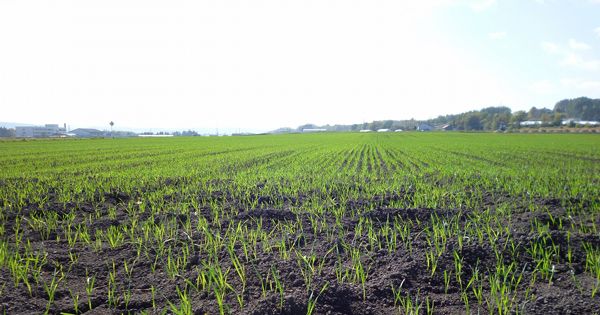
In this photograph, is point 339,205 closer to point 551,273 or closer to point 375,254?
point 375,254

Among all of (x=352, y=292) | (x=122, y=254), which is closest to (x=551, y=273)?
(x=352, y=292)

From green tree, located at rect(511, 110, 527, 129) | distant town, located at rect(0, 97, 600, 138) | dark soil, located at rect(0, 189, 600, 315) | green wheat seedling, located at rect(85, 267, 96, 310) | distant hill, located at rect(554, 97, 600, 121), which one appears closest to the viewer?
dark soil, located at rect(0, 189, 600, 315)

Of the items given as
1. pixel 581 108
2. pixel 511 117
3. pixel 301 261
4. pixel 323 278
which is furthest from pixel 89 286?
pixel 581 108

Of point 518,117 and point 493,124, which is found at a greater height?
point 518,117

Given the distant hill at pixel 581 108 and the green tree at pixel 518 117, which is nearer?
the green tree at pixel 518 117

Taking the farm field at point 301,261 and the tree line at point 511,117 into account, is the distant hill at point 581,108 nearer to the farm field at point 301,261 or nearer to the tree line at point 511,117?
the tree line at point 511,117

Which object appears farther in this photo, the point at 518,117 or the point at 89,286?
the point at 518,117

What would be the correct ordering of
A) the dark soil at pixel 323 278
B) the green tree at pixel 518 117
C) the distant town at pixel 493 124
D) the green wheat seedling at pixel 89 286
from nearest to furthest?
the dark soil at pixel 323 278 → the green wheat seedling at pixel 89 286 → the distant town at pixel 493 124 → the green tree at pixel 518 117

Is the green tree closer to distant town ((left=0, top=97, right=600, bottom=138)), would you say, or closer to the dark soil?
distant town ((left=0, top=97, right=600, bottom=138))

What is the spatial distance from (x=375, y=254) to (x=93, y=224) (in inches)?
175

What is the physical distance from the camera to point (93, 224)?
479cm

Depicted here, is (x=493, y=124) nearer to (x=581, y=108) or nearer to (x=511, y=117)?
(x=511, y=117)

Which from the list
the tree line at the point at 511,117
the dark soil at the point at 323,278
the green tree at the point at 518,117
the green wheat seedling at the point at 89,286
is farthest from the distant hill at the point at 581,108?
the green wheat seedling at the point at 89,286

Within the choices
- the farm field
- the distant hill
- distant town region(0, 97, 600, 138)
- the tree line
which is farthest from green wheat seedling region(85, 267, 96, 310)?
the distant hill
